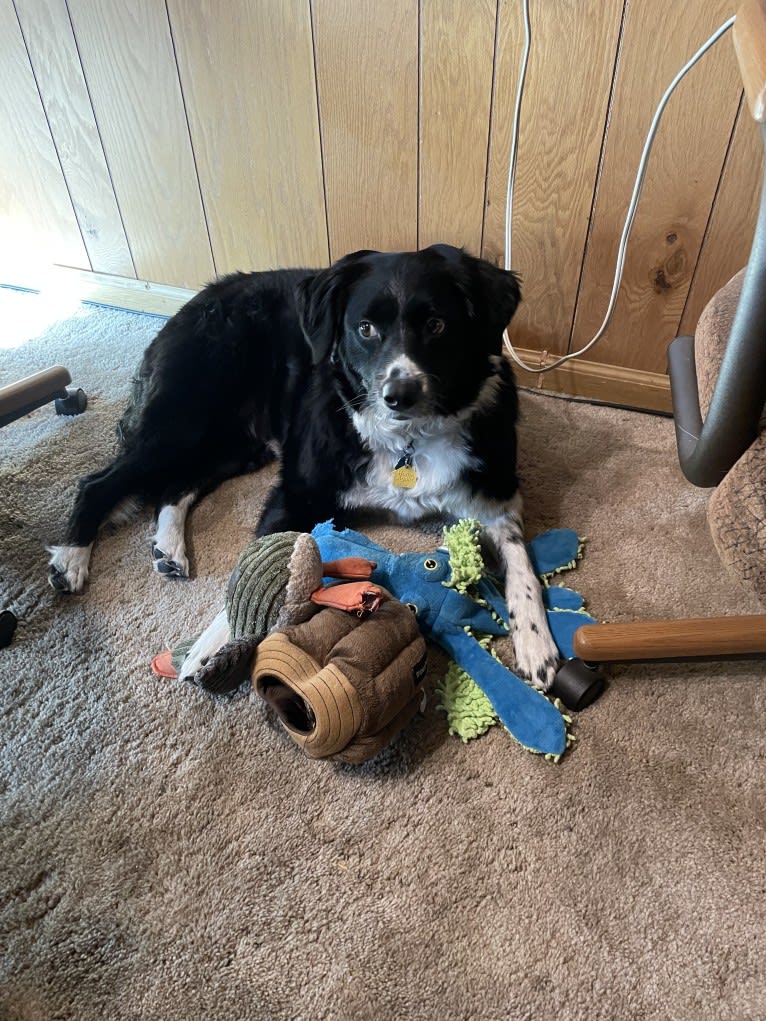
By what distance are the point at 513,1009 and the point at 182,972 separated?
0.47 metres

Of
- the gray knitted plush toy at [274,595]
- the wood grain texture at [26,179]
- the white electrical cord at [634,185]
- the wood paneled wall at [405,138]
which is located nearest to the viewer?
the gray knitted plush toy at [274,595]

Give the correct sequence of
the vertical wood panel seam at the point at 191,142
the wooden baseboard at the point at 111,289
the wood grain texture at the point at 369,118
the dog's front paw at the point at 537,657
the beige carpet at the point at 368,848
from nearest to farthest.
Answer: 1. the beige carpet at the point at 368,848
2. the dog's front paw at the point at 537,657
3. the wood grain texture at the point at 369,118
4. the vertical wood panel seam at the point at 191,142
5. the wooden baseboard at the point at 111,289

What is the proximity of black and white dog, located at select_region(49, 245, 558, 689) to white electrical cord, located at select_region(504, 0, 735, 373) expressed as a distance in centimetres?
53

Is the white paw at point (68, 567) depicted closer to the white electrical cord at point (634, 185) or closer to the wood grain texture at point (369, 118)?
the wood grain texture at point (369, 118)

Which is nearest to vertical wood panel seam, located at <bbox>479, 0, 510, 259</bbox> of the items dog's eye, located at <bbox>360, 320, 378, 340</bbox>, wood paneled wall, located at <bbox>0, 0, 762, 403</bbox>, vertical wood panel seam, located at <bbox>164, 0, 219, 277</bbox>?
wood paneled wall, located at <bbox>0, 0, 762, 403</bbox>

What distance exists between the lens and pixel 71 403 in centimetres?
209

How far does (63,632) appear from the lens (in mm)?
1439

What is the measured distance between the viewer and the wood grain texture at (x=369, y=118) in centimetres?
172

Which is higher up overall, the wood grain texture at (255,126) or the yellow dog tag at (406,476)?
the wood grain texture at (255,126)

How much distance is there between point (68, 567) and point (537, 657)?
3.57 ft

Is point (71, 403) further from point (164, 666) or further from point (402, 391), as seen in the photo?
point (402, 391)

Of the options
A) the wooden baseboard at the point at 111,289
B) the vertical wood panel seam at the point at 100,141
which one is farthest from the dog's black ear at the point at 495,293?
the vertical wood panel seam at the point at 100,141

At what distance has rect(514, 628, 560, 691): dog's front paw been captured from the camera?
1.28 meters

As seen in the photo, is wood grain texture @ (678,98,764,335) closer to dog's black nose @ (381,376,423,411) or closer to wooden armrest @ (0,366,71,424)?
dog's black nose @ (381,376,423,411)
